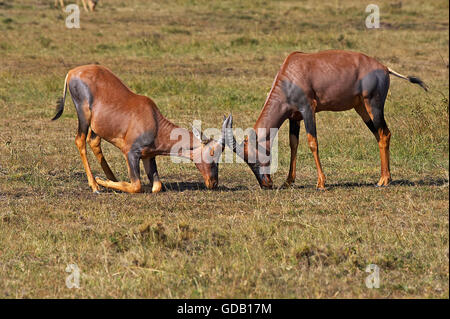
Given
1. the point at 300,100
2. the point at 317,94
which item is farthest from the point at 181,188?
the point at 317,94

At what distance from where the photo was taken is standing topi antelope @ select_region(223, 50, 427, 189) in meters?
9.11

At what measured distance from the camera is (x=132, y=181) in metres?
8.88

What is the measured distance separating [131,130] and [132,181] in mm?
563

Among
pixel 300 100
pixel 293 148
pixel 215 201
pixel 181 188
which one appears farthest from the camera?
pixel 293 148

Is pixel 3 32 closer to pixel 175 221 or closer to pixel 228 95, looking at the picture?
pixel 228 95

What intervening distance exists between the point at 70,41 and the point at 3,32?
2055 mm

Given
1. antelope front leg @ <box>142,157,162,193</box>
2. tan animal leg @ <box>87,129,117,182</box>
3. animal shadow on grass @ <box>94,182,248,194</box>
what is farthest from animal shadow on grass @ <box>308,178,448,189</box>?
tan animal leg @ <box>87,129,117,182</box>

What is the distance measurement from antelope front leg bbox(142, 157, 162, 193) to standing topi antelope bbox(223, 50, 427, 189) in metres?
0.96

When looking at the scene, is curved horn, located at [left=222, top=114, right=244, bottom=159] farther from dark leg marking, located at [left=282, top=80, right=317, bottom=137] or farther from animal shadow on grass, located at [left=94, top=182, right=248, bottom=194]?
dark leg marking, located at [left=282, top=80, right=317, bottom=137]

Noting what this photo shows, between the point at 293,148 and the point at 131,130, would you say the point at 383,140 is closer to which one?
the point at 293,148
